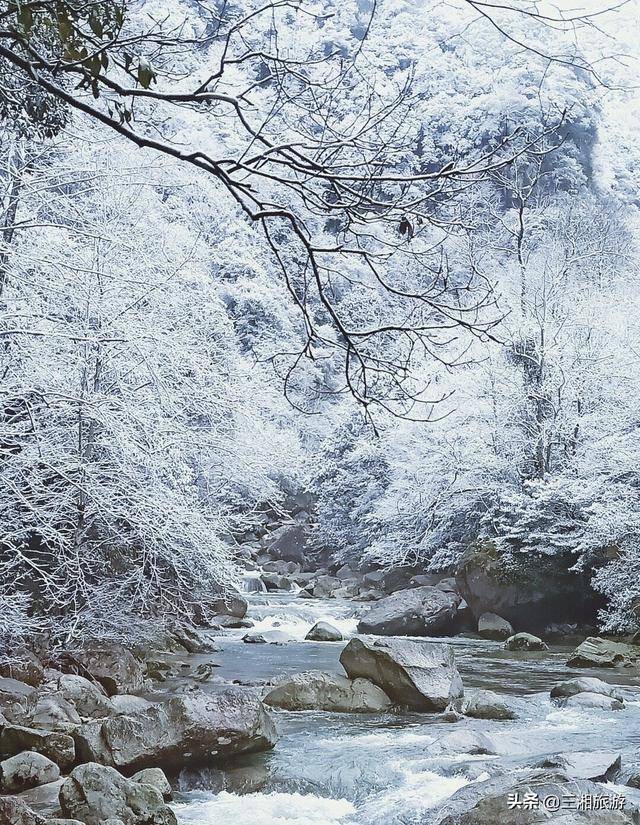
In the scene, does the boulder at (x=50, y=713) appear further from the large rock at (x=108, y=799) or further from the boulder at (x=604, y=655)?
the boulder at (x=604, y=655)

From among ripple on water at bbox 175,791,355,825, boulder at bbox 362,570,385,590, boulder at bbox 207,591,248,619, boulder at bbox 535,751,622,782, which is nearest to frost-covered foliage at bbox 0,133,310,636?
ripple on water at bbox 175,791,355,825

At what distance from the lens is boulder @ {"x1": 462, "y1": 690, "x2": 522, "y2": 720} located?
29.0ft

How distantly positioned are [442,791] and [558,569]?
1022cm

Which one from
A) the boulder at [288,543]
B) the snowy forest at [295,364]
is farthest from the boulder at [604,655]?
the boulder at [288,543]

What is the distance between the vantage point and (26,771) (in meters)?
6.05

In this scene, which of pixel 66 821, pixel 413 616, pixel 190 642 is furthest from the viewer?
pixel 413 616

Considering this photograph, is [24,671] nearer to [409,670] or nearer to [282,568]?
[409,670]

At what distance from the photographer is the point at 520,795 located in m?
4.89

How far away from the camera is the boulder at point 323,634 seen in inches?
577

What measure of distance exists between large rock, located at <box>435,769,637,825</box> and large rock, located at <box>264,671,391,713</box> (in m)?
3.55

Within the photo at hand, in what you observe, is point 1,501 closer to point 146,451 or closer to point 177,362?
point 146,451

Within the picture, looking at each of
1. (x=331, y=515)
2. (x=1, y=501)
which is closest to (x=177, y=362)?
(x=1, y=501)

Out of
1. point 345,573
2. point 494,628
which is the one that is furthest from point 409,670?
point 345,573

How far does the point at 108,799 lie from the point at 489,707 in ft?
16.5
